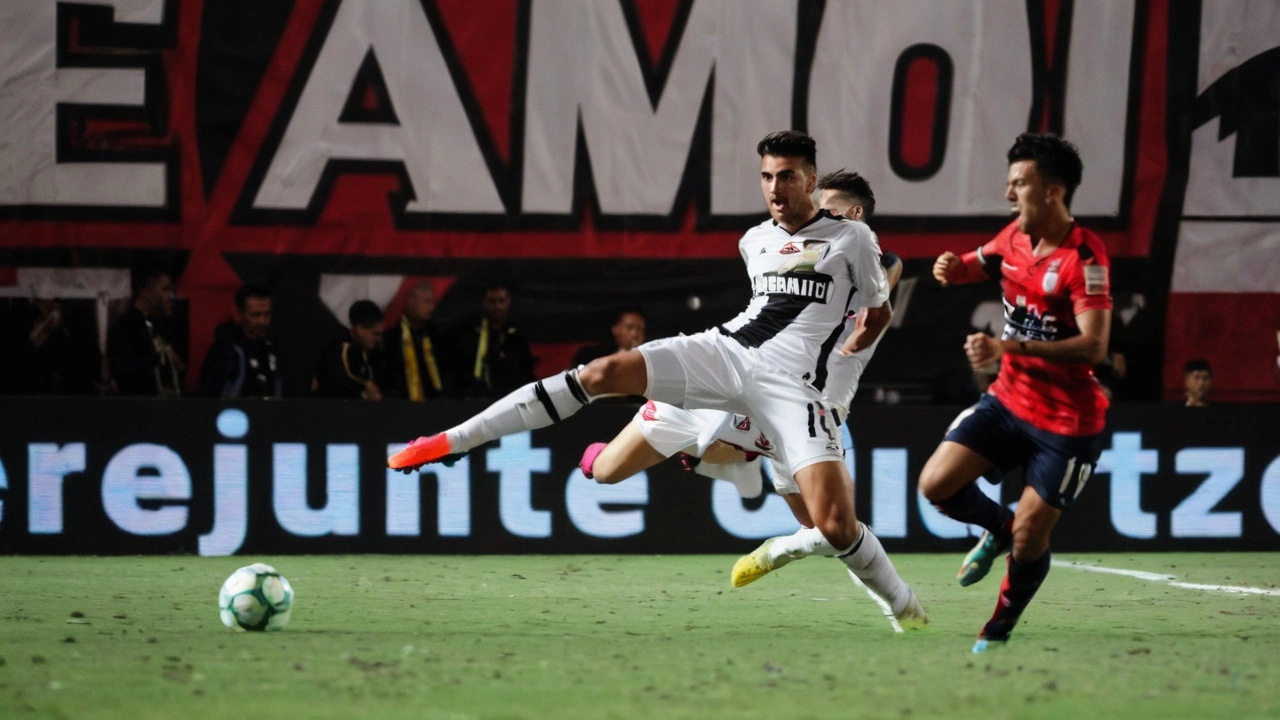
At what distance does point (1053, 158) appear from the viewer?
567 cm

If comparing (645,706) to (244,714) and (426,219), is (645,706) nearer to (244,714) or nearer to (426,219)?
(244,714)

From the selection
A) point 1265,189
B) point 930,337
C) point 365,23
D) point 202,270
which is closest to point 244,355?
point 202,270

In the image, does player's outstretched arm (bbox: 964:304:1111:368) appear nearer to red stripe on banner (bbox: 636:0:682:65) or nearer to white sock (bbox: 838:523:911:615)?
white sock (bbox: 838:523:911:615)

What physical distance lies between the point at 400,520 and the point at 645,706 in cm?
567

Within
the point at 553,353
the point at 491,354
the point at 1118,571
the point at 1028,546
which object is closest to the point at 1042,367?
the point at 1028,546

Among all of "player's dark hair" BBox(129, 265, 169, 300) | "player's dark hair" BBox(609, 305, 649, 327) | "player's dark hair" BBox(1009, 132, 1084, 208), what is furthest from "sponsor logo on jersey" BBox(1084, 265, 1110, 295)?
"player's dark hair" BBox(129, 265, 169, 300)

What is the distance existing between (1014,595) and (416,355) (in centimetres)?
567

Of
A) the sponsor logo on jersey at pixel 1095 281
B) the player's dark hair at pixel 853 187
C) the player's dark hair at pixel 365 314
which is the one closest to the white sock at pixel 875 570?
the sponsor logo on jersey at pixel 1095 281

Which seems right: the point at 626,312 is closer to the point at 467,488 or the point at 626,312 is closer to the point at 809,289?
the point at 467,488

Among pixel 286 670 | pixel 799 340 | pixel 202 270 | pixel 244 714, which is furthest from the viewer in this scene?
pixel 202 270

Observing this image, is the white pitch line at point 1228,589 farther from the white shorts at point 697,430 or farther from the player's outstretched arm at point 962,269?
the player's outstretched arm at point 962,269

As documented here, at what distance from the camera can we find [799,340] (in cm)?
619

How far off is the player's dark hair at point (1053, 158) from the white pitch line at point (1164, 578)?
10.6 feet

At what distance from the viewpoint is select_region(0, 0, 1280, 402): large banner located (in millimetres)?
10531
